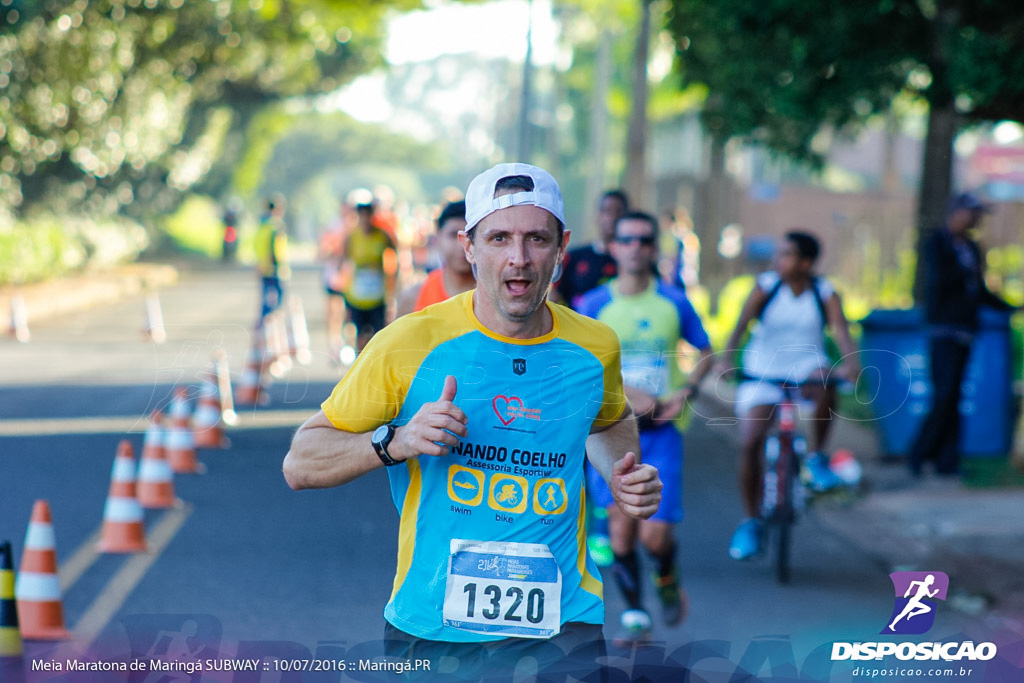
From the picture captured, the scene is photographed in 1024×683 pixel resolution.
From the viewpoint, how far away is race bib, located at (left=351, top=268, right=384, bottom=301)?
48.0 ft

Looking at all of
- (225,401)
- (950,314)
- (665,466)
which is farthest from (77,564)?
(950,314)

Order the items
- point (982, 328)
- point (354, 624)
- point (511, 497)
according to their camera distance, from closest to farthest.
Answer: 1. point (511, 497)
2. point (354, 624)
3. point (982, 328)

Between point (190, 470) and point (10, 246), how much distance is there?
1941cm

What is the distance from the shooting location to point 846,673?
241 inches

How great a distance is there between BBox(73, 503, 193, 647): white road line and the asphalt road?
0.01m

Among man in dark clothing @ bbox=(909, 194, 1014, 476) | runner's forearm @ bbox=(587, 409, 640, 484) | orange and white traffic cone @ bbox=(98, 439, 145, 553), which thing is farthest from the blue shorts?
man in dark clothing @ bbox=(909, 194, 1014, 476)

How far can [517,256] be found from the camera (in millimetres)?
3420

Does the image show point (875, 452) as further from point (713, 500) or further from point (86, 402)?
point (86, 402)

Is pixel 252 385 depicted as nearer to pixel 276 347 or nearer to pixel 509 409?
pixel 276 347

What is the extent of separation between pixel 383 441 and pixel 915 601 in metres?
4.58

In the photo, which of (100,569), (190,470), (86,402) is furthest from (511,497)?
(86,402)

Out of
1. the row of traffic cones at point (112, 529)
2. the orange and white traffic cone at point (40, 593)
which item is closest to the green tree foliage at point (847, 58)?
the row of traffic cones at point (112, 529)

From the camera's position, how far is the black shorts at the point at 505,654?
3.52 metres

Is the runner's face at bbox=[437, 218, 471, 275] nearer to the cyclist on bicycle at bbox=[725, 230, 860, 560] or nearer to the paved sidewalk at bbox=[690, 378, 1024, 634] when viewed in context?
the paved sidewalk at bbox=[690, 378, 1024, 634]
